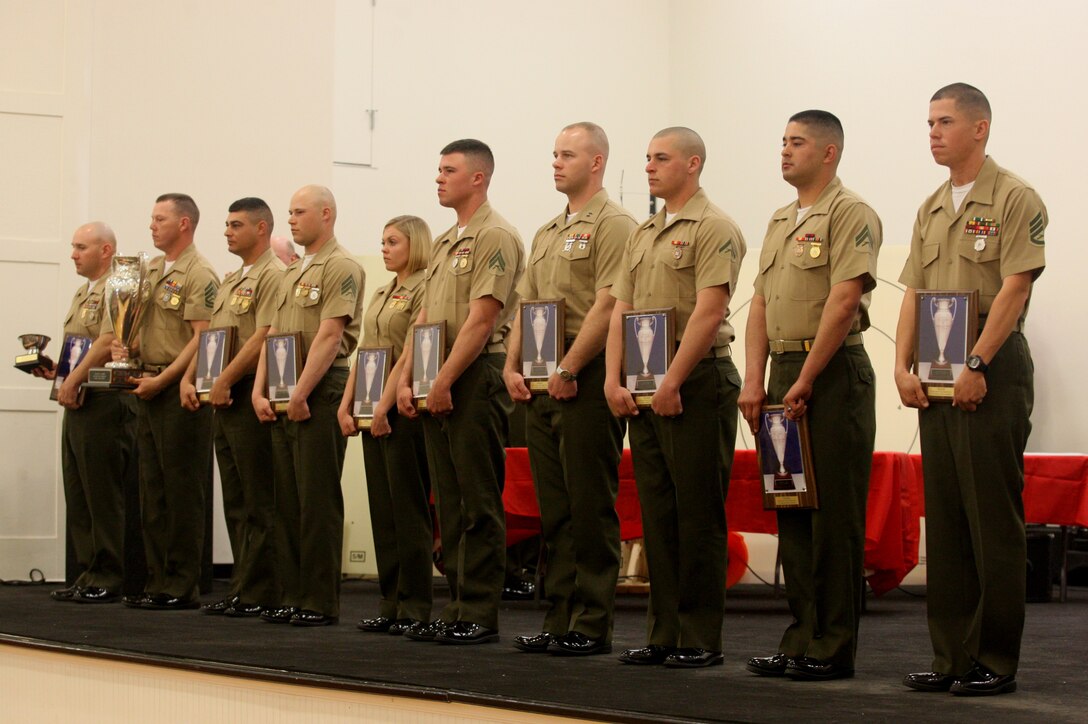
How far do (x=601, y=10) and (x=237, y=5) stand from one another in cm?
378

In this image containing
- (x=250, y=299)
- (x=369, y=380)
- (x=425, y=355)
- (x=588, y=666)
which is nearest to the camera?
(x=588, y=666)

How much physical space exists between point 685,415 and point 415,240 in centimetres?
161

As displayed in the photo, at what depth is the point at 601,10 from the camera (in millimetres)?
11242

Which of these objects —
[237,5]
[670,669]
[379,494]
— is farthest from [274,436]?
[237,5]

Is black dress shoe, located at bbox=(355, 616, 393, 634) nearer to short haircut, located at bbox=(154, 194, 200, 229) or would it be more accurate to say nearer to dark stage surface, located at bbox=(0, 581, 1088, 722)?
dark stage surface, located at bbox=(0, 581, 1088, 722)

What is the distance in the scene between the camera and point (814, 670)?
3.72m

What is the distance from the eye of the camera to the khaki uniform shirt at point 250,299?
5809 millimetres

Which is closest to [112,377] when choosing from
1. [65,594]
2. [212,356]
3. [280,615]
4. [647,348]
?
[212,356]

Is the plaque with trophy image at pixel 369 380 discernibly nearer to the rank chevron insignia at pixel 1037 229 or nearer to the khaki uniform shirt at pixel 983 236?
the khaki uniform shirt at pixel 983 236

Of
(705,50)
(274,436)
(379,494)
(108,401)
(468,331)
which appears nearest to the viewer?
(468,331)

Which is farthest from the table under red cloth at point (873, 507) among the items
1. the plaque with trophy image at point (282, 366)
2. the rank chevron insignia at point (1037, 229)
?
the rank chevron insignia at point (1037, 229)

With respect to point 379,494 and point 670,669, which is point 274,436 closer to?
point 379,494

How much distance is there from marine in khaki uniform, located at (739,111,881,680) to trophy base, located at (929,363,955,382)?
0.84 ft

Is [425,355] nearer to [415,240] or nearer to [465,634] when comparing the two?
[415,240]
